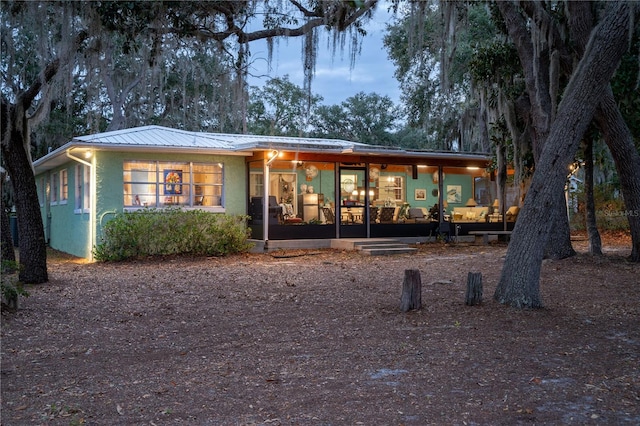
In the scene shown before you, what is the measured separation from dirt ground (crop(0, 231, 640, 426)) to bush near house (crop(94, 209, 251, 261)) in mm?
3496

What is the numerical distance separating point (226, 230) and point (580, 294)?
8530 millimetres

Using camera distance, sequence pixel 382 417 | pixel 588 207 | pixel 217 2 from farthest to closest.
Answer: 1. pixel 588 207
2. pixel 217 2
3. pixel 382 417

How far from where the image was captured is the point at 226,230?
1413cm

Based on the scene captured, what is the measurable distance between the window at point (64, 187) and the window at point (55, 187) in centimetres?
62

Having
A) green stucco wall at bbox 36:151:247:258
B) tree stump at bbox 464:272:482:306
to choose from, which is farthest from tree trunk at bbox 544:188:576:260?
green stucco wall at bbox 36:151:247:258

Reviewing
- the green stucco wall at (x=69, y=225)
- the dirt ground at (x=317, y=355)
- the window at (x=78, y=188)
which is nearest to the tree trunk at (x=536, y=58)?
the dirt ground at (x=317, y=355)

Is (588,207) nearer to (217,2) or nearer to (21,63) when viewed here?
(217,2)

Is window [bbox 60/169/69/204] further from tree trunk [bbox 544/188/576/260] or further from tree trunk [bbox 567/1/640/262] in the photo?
tree trunk [bbox 567/1/640/262]

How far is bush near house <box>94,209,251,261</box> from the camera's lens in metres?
12.9

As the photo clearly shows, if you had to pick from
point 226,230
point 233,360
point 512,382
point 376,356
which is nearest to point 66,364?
point 233,360

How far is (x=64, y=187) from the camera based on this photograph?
1688 centimetres

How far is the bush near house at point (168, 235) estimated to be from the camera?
1294 cm

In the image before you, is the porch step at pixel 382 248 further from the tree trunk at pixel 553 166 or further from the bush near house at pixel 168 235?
the tree trunk at pixel 553 166

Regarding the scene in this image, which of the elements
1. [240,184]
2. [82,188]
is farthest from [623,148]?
[82,188]
